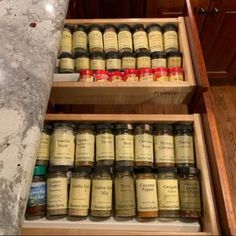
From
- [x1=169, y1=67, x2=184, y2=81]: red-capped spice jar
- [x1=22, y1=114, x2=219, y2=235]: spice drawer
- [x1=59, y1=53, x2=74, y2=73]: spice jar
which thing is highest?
[x1=59, y1=53, x2=74, y2=73]: spice jar

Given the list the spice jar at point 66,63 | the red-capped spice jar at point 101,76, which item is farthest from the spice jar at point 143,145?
the spice jar at point 66,63

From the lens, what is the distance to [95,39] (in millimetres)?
1005

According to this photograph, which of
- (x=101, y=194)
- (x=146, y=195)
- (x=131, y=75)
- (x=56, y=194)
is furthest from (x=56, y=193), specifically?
(x=131, y=75)

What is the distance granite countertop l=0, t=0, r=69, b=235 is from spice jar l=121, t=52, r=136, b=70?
29 centimetres

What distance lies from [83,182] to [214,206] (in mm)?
308

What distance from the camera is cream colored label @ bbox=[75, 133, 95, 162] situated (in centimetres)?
75

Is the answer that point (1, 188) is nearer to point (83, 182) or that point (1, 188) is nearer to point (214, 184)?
point (83, 182)

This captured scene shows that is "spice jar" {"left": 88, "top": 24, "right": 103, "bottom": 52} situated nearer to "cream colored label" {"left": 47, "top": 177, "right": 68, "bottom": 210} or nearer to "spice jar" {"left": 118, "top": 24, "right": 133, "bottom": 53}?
"spice jar" {"left": 118, "top": 24, "right": 133, "bottom": 53}

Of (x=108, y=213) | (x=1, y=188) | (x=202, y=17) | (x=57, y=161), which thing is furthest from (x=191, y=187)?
(x=202, y=17)

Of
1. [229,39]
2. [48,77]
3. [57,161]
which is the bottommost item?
[57,161]

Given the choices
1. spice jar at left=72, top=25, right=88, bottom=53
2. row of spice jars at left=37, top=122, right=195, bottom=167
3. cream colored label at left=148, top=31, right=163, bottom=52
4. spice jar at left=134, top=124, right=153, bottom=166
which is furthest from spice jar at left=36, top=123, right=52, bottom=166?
cream colored label at left=148, top=31, right=163, bottom=52

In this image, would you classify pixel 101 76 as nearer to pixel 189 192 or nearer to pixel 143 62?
pixel 143 62

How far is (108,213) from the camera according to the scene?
2.23 feet

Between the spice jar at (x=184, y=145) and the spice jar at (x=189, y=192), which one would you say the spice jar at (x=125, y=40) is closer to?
the spice jar at (x=184, y=145)
